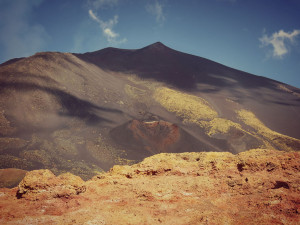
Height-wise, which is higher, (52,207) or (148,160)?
(148,160)

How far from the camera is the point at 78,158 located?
42.7 feet

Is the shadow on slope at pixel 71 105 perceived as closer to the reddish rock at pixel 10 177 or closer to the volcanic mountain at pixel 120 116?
the volcanic mountain at pixel 120 116

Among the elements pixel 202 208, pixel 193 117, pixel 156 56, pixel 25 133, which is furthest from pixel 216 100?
pixel 202 208

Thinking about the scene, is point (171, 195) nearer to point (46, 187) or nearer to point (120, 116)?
point (46, 187)

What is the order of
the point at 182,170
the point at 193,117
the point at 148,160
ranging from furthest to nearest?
the point at 193,117, the point at 148,160, the point at 182,170

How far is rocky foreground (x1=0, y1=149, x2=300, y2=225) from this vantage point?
269 centimetres

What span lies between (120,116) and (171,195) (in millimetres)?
16586

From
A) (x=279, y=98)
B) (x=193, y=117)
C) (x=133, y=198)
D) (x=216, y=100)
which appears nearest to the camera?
(x=133, y=198)

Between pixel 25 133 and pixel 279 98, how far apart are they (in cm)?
3528

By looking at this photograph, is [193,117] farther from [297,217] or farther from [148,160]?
[297,217]

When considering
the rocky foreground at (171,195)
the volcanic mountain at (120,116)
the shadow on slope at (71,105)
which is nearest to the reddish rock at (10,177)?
the volcanic mountain at (120,116)

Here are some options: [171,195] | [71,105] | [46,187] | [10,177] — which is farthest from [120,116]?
[171,195]

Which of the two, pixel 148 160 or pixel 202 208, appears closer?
pixel 202 208

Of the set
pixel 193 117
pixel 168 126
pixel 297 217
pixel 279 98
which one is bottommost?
pixel 297 217
